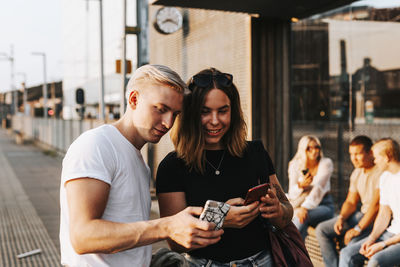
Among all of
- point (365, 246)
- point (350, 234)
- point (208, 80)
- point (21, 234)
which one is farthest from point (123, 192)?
point (21, 234)

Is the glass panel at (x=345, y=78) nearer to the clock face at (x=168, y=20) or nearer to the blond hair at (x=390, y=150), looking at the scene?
the blond hair at (x=390, y=150)

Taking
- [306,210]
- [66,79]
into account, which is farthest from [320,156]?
[66,79]

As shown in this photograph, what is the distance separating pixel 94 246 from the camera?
1593 millimetres

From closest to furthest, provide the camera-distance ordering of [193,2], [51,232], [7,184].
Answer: [193,2] → [51,232] → [7,184]

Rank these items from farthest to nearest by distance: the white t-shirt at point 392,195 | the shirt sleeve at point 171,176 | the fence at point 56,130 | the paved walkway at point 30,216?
the fence at point 56,130
the paved walkway at point 30,216
the white t-shirt at point 392,195
the shirt sleeve at point 171,176

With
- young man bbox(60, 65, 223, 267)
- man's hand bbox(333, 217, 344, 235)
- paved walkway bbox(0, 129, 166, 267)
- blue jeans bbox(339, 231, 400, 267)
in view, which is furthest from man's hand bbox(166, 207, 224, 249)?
paved walkway bbox(0, 129, 166, 267)

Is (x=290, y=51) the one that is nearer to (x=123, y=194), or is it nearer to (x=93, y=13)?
(x=123, y=194)

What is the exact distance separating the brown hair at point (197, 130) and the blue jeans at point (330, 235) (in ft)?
8.75

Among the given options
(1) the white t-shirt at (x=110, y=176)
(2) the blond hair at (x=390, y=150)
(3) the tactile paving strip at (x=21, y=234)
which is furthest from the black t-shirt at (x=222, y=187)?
(3) the tactile paving strip at (x=21, y=234)

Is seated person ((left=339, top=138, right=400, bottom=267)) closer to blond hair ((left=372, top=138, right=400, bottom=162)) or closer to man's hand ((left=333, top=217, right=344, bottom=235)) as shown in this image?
blond hair ((left=372, top=138, right=400, bottom=162))

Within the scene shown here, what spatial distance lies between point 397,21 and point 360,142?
2.40 meters

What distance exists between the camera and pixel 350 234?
444cm

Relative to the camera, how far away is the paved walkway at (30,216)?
6406mm

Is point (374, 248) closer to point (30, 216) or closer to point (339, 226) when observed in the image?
point (339, 226)
